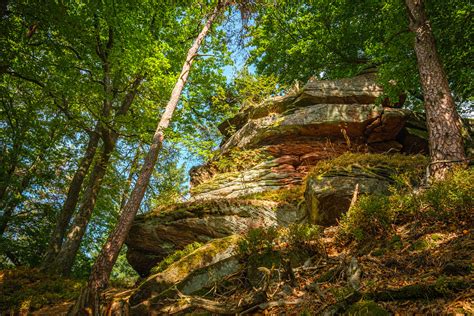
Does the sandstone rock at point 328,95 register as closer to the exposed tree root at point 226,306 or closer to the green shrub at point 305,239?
the green shrub at point 305,239

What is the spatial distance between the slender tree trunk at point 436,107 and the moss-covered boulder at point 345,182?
0.76 m

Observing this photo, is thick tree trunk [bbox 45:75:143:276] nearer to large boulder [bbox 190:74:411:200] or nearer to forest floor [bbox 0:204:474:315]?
large boulder [bbox 190:74:411:200]

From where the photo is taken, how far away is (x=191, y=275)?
17.9 ft

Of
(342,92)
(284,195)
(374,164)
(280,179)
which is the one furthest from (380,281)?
(342,92)

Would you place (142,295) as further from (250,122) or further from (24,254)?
(24,254)

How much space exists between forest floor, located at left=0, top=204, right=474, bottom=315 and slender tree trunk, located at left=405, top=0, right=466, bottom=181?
2.22 metres

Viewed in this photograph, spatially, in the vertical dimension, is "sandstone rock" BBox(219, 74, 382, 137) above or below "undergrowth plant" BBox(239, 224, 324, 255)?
above

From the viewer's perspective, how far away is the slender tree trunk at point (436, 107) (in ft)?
19.3

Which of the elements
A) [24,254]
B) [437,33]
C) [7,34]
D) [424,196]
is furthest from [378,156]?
[24,254]

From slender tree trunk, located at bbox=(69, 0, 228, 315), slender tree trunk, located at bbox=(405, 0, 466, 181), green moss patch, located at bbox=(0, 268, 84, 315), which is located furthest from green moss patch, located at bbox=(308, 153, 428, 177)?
green moss patch, located at bbox=(0, 268, 84, 315)

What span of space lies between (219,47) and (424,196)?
13998mm

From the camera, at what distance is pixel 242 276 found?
15.8 feet

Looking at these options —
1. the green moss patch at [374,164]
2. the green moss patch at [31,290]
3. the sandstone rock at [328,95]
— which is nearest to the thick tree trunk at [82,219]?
the green moss patch at [31,290]

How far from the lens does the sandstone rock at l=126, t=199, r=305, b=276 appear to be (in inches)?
337
